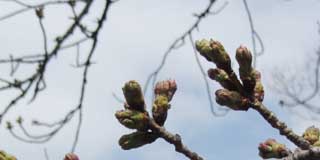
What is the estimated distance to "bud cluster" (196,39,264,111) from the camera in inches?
60.3

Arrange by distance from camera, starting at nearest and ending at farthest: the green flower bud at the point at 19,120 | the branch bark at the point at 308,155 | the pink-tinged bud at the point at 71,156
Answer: the branch bark at the point at 308,155
the pink-tinged bud at the point at 71,156
the green flower bud at the point at 19,120

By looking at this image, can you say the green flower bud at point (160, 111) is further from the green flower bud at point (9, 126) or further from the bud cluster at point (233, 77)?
the green flower bud at point (9, 126)

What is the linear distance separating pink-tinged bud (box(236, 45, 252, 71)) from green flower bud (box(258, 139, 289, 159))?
190 mm

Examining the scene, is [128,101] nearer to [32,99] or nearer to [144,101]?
[144,101]

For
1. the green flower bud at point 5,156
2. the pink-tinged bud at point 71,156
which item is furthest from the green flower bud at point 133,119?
the green flower bud at point 5,156

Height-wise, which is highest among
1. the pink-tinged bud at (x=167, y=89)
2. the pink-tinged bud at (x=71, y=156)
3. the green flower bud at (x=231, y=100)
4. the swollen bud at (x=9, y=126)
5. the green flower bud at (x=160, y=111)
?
the swollen bud at (x=9, y=126)

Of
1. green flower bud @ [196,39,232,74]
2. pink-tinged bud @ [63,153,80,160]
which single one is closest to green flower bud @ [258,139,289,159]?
green flower bud @ [196,39,232,74]

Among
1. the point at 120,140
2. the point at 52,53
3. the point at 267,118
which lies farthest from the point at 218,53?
the point at 52,53

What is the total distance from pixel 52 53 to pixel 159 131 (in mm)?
1349

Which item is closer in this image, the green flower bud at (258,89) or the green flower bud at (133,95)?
the green flower bud at (133,95)

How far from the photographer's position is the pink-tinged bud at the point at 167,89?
5.06 feet

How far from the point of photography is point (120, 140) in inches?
57.7

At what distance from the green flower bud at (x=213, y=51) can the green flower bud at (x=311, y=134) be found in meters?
0.24

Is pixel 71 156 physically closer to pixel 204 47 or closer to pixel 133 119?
pixel 133 119
